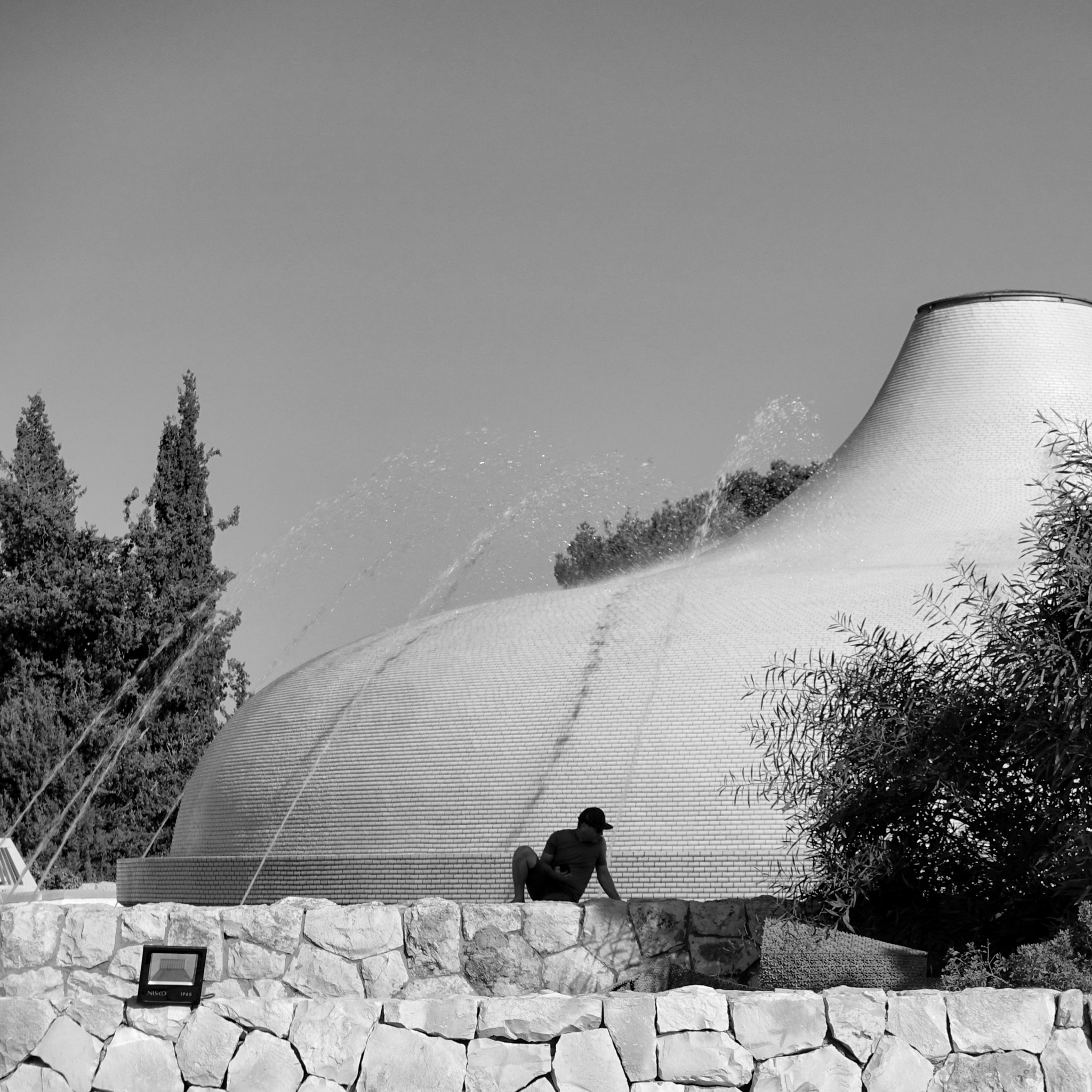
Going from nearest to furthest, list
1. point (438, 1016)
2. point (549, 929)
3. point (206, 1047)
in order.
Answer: point (438, 1016), point (206, 1047), point (549, 929)

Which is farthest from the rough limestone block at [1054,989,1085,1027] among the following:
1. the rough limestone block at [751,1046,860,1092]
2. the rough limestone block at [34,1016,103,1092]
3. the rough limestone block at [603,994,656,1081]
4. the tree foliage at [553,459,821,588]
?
the tree foliage at [553,459,821,588]

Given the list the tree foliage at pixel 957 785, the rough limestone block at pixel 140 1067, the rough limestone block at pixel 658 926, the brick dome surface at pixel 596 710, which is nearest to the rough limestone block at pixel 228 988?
the rough limestone block at pixel 140 1067

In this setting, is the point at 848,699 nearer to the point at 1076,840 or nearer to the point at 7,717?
the point at 1076,840

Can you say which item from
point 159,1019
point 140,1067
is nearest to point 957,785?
point 159,1019

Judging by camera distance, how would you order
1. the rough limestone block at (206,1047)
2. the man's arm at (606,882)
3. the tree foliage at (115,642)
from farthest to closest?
the tree foliage at (115,642) → the man's arm at (606,882) → the rough limestone block at (206,1047)

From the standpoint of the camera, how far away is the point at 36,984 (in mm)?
7867

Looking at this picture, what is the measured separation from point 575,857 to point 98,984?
10.5 feet

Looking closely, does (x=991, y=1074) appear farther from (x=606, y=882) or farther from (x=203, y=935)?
(x=203, y=935)

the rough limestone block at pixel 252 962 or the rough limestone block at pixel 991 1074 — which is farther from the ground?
the rough limestone block at pixel 252 962

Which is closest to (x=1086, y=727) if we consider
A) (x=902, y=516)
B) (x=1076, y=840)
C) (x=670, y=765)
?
(x=1076, y=840)

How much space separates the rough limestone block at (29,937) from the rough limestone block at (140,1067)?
1248mm

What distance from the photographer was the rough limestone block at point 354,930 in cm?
853

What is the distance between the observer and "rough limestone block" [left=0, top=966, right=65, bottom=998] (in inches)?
309

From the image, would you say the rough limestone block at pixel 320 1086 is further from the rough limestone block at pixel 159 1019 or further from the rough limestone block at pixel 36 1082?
the rough limestone block at pixel 36 1082
